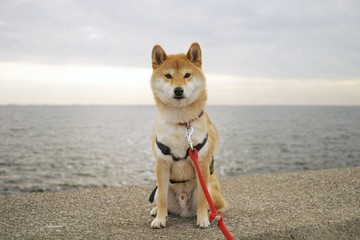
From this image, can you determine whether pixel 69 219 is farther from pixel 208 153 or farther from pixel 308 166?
pixel 308 166

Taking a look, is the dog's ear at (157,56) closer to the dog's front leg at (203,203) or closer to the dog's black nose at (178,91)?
the dog's black nose at (178,91)

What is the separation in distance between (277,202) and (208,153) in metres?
2.68

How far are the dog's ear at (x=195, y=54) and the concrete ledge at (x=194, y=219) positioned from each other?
2.36m

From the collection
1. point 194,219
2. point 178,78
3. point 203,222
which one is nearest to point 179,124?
point 178,78

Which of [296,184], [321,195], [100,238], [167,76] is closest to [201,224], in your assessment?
[100,238]

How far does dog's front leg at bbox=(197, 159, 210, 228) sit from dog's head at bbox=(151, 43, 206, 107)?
89 cm

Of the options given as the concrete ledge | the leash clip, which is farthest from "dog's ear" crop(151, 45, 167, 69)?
the concrete ledge

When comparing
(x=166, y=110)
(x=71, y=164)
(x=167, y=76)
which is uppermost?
(x=167, y=76)

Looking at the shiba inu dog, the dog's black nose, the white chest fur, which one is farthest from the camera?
the white chest fur

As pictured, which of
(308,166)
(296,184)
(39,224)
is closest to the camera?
(39,224)

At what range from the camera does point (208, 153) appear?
195 inches

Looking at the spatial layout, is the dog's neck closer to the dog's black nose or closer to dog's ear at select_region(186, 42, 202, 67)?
the dog's black nose

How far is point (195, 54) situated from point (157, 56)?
0.52m

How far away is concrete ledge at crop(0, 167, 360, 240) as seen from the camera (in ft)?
17.0
